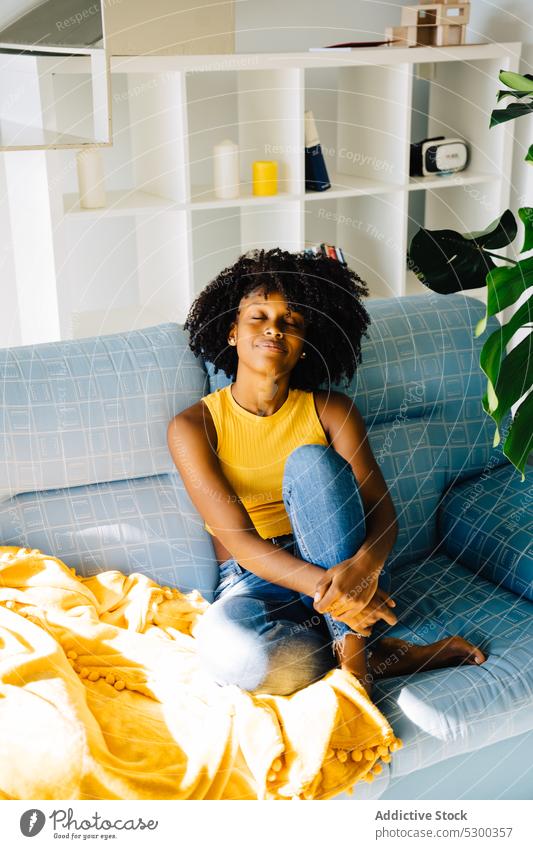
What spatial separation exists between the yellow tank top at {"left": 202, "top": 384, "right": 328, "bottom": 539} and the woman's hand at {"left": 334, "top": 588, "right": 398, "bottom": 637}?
0.75 feet

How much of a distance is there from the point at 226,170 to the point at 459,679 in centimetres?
149

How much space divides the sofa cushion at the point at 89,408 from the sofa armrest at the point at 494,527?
562 mm

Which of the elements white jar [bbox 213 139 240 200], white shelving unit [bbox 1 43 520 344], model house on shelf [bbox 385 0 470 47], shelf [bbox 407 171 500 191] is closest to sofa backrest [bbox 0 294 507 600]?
white shelving unit [bbox 1 43 520 344]

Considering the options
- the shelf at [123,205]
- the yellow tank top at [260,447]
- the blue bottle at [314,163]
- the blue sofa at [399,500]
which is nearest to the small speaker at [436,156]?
the blue bottle at [314,163]

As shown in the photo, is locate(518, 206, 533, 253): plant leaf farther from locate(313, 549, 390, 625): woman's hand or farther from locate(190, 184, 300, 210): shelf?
locate(190, 184, 300, 210): shelf

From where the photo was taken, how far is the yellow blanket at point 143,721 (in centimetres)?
123

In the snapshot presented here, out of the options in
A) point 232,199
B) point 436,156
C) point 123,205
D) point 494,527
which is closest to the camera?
point 494,527

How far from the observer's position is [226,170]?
2451 mm

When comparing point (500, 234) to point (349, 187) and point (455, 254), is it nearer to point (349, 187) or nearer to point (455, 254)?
point (455, 254)

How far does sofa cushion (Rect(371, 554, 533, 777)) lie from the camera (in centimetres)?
140

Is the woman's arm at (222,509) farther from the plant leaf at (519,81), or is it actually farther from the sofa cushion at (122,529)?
the plant leaf at (519,81)

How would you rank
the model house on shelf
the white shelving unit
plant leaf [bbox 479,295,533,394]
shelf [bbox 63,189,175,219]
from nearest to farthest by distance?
plant leaf [bbox 479,295,533,394], shelf [bbox 63,189,175,219], the white shelving unit, the model house on shelf

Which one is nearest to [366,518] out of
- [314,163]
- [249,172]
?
[314,163]

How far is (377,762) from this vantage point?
1.34 metres
